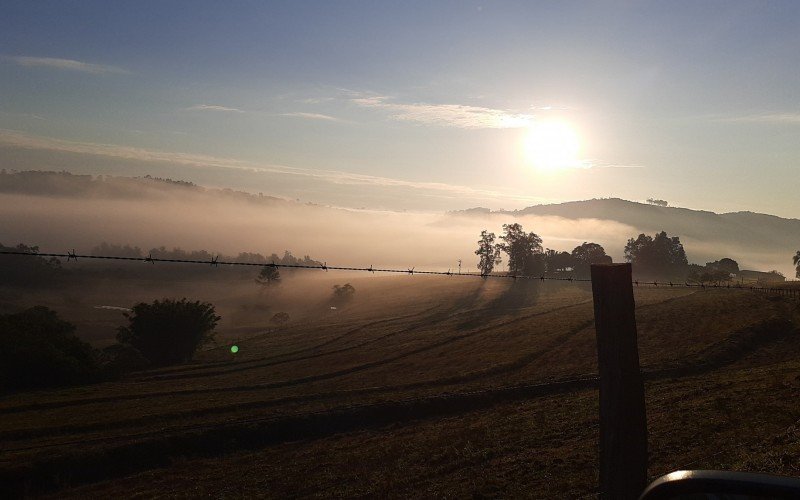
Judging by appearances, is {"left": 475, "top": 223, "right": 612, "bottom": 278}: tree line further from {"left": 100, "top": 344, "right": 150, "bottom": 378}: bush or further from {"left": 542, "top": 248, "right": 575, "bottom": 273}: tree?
{"left": 100, "top": 344, "right": 150, "bottom": 378}: bush

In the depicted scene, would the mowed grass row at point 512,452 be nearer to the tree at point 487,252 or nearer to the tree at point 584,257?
the tree at point 487,252

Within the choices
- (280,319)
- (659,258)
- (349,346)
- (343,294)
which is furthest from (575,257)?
(349,346)

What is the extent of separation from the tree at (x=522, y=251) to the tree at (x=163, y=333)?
3835 inches

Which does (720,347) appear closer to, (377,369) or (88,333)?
(377,369)

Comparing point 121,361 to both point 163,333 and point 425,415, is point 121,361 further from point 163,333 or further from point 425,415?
point 425,415

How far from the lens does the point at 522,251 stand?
16138 centimetres

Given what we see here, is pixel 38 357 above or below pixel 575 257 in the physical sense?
below

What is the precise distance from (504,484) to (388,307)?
116526 mm

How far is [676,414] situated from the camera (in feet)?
93.2

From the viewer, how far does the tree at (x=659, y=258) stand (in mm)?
172375

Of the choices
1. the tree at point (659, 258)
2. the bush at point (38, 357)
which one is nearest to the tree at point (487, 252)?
the tree at point (659, 258)

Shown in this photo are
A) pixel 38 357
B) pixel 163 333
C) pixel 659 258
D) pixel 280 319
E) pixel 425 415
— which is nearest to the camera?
pixel 425 415

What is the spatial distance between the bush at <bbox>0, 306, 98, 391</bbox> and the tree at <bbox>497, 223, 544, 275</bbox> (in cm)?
11724

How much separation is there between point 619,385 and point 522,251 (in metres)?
159
